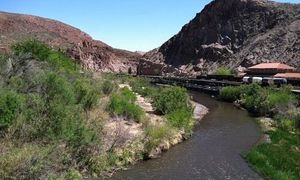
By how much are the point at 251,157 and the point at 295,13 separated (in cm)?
11922

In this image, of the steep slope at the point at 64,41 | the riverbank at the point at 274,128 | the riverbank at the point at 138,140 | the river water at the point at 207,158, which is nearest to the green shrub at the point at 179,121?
the riverbank at the point at 138,140

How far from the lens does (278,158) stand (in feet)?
85.9

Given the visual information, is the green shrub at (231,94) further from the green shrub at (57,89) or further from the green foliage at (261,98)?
the green shrub at (57,89)

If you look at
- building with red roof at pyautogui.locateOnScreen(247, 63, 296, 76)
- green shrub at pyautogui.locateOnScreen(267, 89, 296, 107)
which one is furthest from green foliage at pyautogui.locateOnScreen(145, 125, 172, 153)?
building with red roof at pyautogui.locateOnScreen(247, 63, 296, 76)

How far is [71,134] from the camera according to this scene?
21.5m

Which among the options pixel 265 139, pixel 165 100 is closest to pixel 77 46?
pixel 165 100

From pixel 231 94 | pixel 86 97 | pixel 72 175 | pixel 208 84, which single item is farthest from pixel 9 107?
pixel 208 84

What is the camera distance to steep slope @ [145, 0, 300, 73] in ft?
404

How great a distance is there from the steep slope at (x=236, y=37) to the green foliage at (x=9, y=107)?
96168 mm

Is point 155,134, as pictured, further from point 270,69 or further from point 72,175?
point 270,69

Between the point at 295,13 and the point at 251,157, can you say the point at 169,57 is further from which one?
the point at 251,157

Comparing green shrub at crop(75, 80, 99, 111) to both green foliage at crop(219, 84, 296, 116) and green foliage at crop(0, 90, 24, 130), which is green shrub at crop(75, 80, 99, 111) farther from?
green foliage at crop(219, 84, 296, 116)

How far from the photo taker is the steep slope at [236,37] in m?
123

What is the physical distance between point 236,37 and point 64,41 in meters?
63.9
